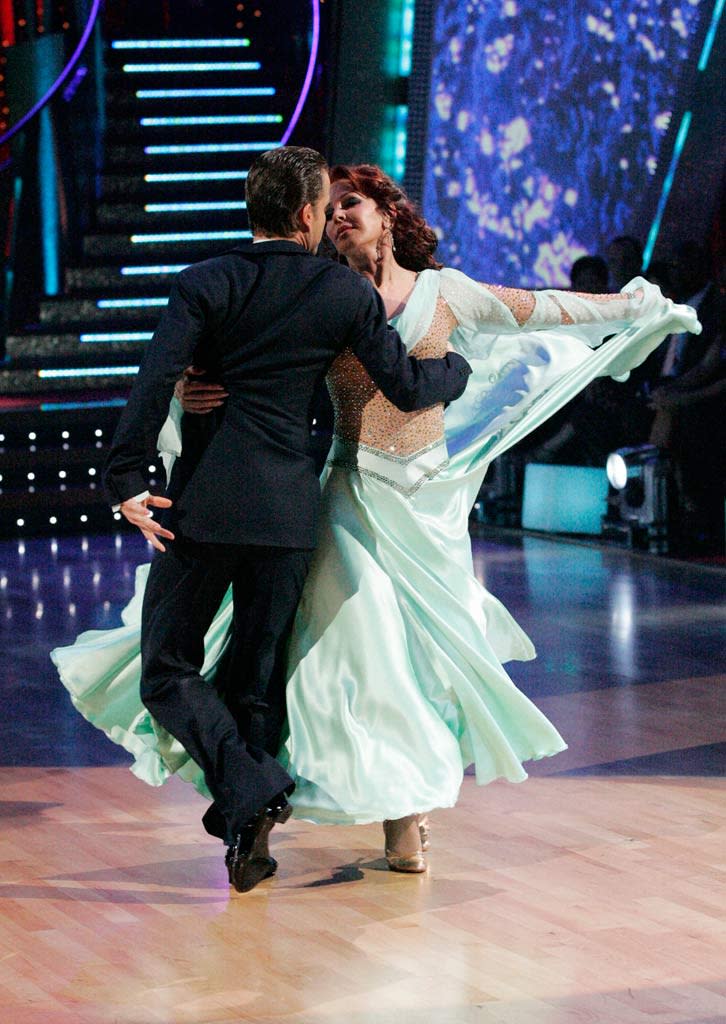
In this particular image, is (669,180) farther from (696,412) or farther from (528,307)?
(528,307)

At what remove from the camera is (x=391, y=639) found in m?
3.44

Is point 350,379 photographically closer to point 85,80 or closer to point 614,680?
point 614,680

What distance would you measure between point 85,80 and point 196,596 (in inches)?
308

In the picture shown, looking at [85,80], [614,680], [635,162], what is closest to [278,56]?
[85,80]

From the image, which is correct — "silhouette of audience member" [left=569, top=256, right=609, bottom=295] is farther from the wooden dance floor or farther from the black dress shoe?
the black dress shoe

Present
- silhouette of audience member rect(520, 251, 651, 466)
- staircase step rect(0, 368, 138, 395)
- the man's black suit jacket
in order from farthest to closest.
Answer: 1. staircase step rect(0, 368, 138, 395)
2. silhouette of audience member rect(520, 251, 651, 466)
3. the man's black suit jacket

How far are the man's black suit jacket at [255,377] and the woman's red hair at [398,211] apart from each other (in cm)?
34

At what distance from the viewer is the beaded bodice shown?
3516 mm

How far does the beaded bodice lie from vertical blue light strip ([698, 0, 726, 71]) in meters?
5.25

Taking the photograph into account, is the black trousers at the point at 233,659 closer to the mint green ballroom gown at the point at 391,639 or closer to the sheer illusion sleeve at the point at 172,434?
the mint green ballroom gown at the point at 391,639

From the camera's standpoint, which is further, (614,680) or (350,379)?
(614,680)

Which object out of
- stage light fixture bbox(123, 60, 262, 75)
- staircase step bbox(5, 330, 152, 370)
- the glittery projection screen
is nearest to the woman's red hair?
the glittery projection screen

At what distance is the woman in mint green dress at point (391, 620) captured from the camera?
11.1ft

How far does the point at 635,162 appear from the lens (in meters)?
8.81
